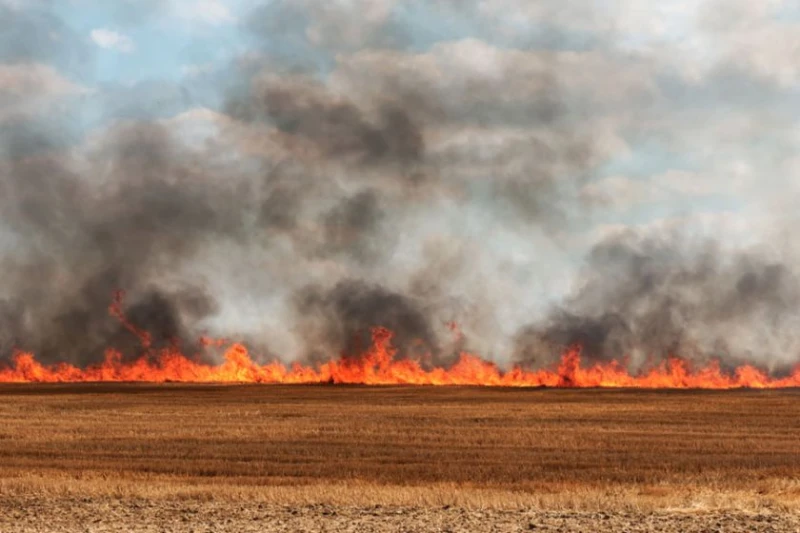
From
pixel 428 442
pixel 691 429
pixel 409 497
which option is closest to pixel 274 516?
pixel 409 497

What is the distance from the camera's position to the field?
19484mm

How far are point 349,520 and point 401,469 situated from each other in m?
15.2

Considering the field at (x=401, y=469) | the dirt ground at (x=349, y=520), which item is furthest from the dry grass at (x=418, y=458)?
the dirt ground at (x=349, y=520)

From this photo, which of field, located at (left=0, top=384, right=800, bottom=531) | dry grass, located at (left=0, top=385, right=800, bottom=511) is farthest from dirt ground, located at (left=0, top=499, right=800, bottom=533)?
dry grass, located at (left=0, top=385, right=800, bottom=511)

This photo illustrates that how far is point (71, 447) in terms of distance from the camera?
42.4 meters

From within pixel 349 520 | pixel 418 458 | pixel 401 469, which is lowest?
pixel 349 520

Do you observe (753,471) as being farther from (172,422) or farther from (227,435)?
(172,422)

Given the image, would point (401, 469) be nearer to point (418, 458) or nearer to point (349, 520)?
point (418, 458)

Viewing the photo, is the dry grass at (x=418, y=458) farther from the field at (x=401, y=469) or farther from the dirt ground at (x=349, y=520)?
the dirt ground at (x=349, y=520)

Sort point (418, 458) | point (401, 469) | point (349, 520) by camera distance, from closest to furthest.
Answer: point (349, 520)
point (401, 469)
point (418, 458)

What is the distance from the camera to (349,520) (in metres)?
19.0

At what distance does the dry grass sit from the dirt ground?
1.56 m

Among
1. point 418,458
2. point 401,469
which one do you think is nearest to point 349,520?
point 401,469

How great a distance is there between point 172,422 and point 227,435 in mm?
10639
